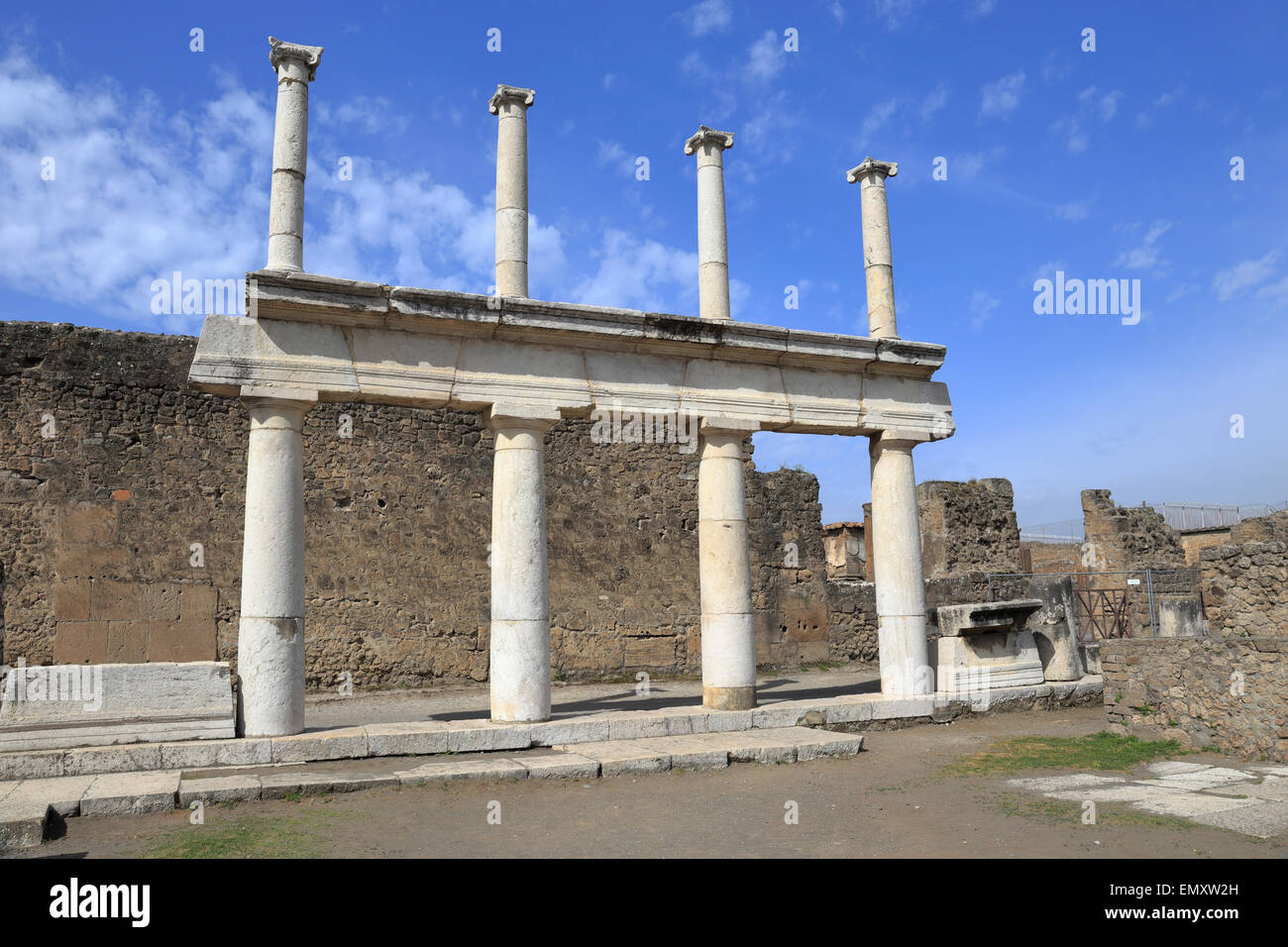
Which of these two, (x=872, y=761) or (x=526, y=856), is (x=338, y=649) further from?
(x=526, y=856)

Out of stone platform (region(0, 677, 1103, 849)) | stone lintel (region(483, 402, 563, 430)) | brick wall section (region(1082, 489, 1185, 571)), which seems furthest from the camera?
brick wall section (region(1082, 489, 1185, 571))

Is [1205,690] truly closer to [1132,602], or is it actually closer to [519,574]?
[519,574]

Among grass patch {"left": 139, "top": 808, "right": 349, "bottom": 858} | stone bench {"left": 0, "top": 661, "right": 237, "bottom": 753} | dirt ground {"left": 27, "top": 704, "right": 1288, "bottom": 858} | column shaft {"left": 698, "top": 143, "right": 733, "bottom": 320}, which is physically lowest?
dirt ground {"left": 27, "top": 704, "right": 1288, "bottom": 858}

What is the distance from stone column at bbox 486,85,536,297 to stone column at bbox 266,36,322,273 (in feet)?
6.12

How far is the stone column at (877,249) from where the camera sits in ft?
37.2

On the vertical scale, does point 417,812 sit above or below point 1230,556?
below

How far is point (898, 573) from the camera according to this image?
10945mm

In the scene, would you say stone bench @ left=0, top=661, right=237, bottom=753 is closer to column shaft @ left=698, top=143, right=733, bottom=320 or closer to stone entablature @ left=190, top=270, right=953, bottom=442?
stone entablature @ left=190, top=270, right=953, bottom=442

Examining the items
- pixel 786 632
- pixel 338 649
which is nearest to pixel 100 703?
pixel 338 649

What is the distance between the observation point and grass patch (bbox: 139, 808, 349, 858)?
5336 mm

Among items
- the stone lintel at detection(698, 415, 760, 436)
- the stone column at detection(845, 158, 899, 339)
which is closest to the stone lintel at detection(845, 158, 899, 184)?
the stone column at detection(845, 158, 899, 339)

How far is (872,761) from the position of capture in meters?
8.48

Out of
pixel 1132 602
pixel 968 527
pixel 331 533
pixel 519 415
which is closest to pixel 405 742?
pixel 519 415

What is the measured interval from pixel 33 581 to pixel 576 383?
8.07 meters
